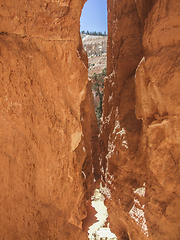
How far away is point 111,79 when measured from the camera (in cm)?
698

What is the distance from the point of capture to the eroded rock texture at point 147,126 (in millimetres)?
3994

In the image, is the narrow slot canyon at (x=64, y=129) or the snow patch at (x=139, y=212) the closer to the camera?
the narrow slot canyon at (x=64, y=129)

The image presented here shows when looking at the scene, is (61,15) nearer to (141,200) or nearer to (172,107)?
(172,107)

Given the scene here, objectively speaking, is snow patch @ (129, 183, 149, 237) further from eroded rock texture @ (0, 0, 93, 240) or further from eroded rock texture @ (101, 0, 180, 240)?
eroded rock texture @ (0, 0, 93, 240)

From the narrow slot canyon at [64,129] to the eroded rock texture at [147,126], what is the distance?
2cm

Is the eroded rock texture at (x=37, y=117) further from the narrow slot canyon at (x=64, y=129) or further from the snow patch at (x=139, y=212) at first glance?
the snow patch at (x=139, y=212)

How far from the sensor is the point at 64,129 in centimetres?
264

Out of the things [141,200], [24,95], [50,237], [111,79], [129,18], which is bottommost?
[141,200]

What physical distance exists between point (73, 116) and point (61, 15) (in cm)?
141

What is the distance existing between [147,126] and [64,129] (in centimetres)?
272

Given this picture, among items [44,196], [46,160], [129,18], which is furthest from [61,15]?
[129,18]

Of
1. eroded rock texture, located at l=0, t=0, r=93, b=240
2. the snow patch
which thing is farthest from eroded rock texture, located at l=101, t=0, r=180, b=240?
eroded rock texture, located at l=0, t=0, r=93, b=240

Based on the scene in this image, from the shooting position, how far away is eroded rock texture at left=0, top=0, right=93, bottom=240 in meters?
2.02

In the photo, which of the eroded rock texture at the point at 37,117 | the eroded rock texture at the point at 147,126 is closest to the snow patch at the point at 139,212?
the eroded rock texture at the point at 147,126
